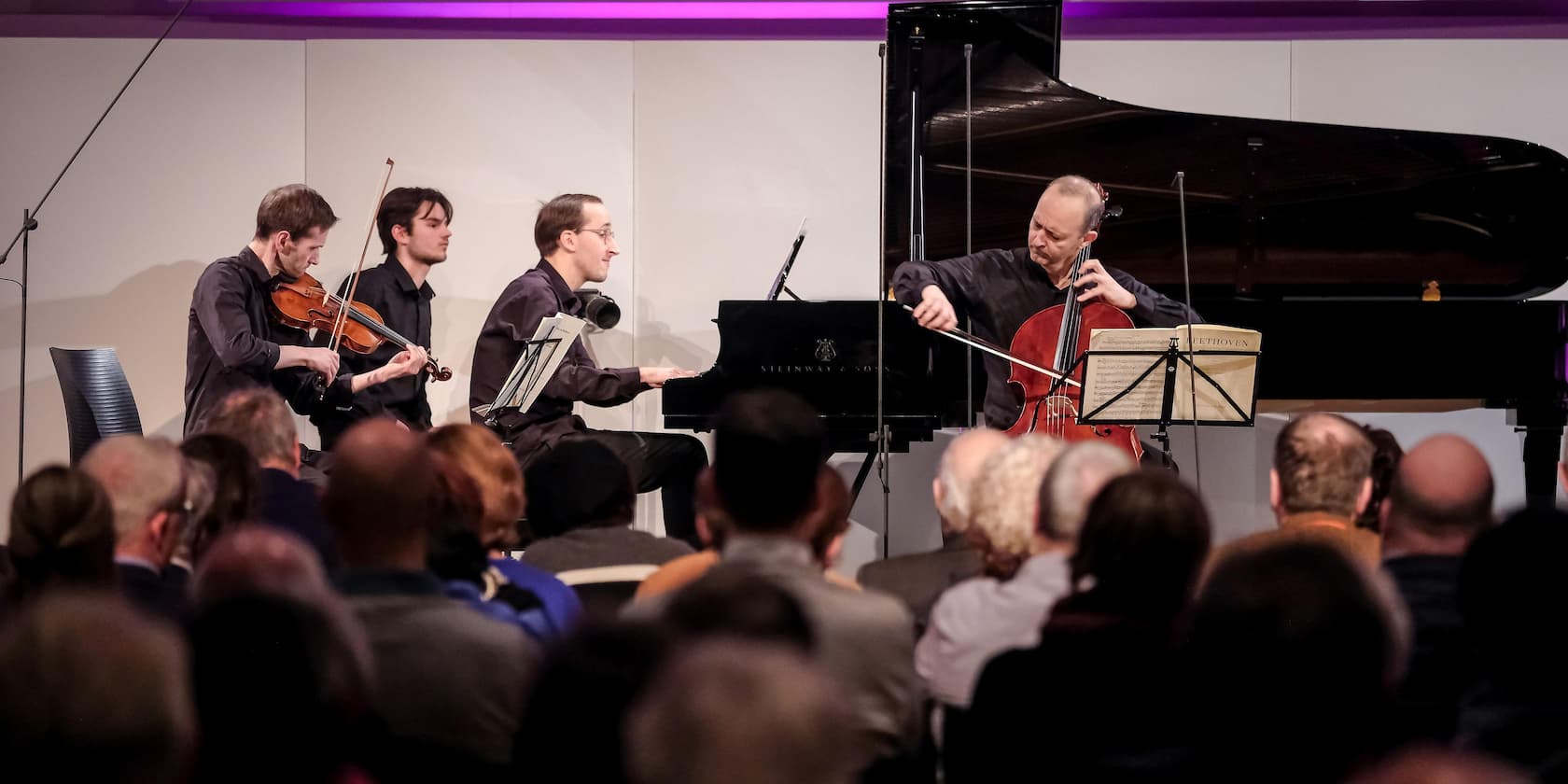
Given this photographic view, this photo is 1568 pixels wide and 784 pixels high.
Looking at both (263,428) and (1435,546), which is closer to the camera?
(1435,546)

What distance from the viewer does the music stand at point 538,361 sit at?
498 cm

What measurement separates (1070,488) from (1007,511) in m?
0.20

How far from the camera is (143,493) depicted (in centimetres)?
248

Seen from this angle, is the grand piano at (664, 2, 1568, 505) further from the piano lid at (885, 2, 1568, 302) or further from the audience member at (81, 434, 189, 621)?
the audience member at (81, 434, 189, 621)

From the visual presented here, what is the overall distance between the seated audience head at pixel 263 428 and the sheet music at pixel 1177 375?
2.14 metres

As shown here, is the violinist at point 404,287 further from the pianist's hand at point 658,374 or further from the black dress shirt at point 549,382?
the pianist's hand at point 658,374

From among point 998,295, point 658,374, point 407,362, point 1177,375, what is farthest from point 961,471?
→ point 407,362

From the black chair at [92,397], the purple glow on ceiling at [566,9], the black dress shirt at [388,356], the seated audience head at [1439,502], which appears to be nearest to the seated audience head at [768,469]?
the seated audience head at [1439,502]

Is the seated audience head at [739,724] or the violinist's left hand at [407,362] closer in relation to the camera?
the seated audience head at [739,724]

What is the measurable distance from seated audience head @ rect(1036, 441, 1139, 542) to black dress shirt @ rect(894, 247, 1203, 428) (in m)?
2.68

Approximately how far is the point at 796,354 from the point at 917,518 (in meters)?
2.07

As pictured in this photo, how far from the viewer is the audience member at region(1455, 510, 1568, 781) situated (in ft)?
6.00

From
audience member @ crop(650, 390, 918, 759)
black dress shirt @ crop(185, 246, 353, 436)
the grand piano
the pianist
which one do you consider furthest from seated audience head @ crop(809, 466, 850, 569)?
black dress shirt @ crop(185, 246, 353, 436)

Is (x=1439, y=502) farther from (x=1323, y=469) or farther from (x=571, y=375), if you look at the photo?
(x=571, y=375)
